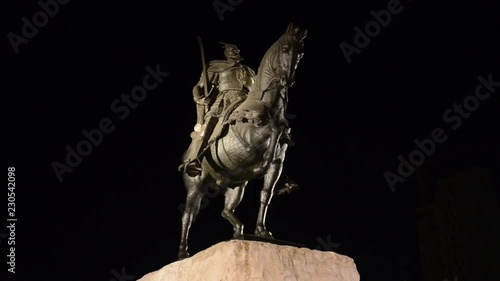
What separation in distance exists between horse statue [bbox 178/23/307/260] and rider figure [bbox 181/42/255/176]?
34 centimetres

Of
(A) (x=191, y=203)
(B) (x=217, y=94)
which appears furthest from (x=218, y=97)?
(A) (x=191, y=203)

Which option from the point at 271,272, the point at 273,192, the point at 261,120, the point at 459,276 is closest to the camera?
the point at 271,272

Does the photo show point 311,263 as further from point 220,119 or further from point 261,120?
point 220,119

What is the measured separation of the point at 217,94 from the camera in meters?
8.88

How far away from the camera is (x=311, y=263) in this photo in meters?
7.06

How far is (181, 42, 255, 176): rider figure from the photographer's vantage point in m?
8.28

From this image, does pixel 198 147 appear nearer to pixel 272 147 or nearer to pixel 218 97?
pixel 218 97

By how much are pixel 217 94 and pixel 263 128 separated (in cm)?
166

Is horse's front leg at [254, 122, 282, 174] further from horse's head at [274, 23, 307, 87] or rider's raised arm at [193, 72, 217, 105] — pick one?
rider's raised arm at [193, 72, 217, 105]

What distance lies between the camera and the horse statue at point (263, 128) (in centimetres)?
746

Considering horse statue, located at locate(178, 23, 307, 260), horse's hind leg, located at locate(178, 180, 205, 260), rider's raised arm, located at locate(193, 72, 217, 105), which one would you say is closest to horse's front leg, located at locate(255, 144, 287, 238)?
horse statue, located at locate(178, 23, 307, 260)

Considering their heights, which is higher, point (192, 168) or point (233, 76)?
point (233, 76)

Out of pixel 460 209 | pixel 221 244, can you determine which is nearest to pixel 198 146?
pixel 221 244

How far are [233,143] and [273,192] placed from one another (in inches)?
36.4
